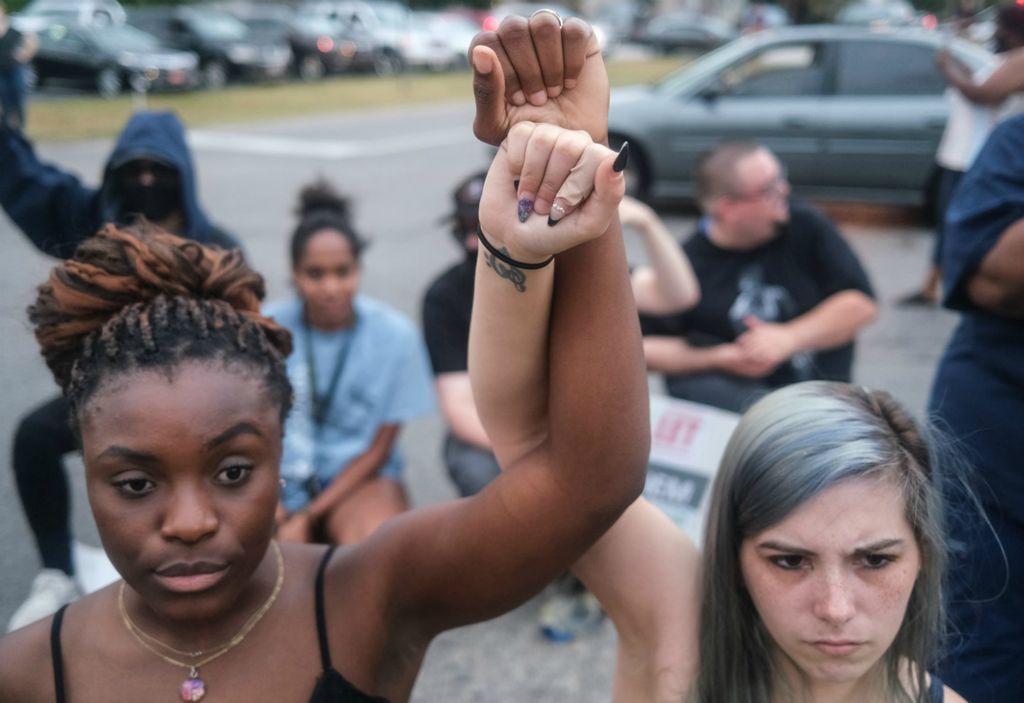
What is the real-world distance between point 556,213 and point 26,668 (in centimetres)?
106

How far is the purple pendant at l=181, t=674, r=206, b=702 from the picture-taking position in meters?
1.43

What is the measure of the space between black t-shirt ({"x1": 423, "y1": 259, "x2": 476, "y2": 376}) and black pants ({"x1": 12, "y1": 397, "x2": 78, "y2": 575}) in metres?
1.26

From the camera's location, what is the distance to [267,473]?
1.41 meters

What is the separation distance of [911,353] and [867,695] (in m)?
4.77

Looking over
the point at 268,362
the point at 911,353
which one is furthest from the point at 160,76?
the point at 268,362

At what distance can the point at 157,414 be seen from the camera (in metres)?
1.34

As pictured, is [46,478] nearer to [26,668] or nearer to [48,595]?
[48,595]

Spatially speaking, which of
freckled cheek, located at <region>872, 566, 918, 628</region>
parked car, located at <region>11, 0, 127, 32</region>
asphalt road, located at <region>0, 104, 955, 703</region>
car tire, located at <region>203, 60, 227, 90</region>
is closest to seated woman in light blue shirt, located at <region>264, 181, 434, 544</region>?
asphalt road, located at <region>0, 104, 955, 703</region>

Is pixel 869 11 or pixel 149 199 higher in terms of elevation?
pixel 869 11

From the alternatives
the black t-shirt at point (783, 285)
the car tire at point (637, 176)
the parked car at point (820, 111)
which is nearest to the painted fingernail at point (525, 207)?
the black t-shirt at point (783, 285)

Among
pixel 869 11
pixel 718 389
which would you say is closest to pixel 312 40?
pixel 869 11

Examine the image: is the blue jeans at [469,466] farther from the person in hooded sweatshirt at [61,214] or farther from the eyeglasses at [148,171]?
the eyeglasses at [148,171]

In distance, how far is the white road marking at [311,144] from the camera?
12977 mm

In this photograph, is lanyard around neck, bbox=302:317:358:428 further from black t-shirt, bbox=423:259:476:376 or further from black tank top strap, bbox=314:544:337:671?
black tank top strap, bbox=314:544:337:671
